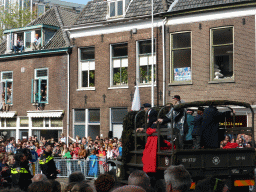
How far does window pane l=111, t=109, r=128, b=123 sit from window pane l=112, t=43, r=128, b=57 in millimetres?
2848

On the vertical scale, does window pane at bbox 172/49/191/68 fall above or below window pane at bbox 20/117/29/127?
above

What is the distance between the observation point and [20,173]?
9.57 meters

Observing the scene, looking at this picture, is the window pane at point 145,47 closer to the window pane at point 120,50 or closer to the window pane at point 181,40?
the window pane at point 120,50

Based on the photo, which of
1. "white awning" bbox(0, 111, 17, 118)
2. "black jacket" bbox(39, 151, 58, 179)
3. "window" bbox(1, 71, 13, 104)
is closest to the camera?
"black jacket" bbox(39, 151, 58, 179)

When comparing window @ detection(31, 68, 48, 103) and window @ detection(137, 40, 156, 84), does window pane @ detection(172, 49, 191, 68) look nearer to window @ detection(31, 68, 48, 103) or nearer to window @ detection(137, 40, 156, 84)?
window @ detection(137, 40, 156, 84)

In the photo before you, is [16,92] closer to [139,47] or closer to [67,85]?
[67,85]

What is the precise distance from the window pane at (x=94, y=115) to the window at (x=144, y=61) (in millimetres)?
3112

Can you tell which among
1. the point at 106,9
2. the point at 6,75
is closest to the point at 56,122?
the point at 6,75

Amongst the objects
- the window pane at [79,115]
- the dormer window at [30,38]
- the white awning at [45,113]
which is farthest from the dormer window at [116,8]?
the white awning at [45,113]

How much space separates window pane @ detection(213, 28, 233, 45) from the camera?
65.3ft

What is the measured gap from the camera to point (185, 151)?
357 inches

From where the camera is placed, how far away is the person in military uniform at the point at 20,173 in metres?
9.54

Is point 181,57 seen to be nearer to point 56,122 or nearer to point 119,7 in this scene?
point 119,7

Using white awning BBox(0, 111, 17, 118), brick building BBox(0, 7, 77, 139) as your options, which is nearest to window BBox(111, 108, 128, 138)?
brick building BBox(0, 7, 77, 139)
